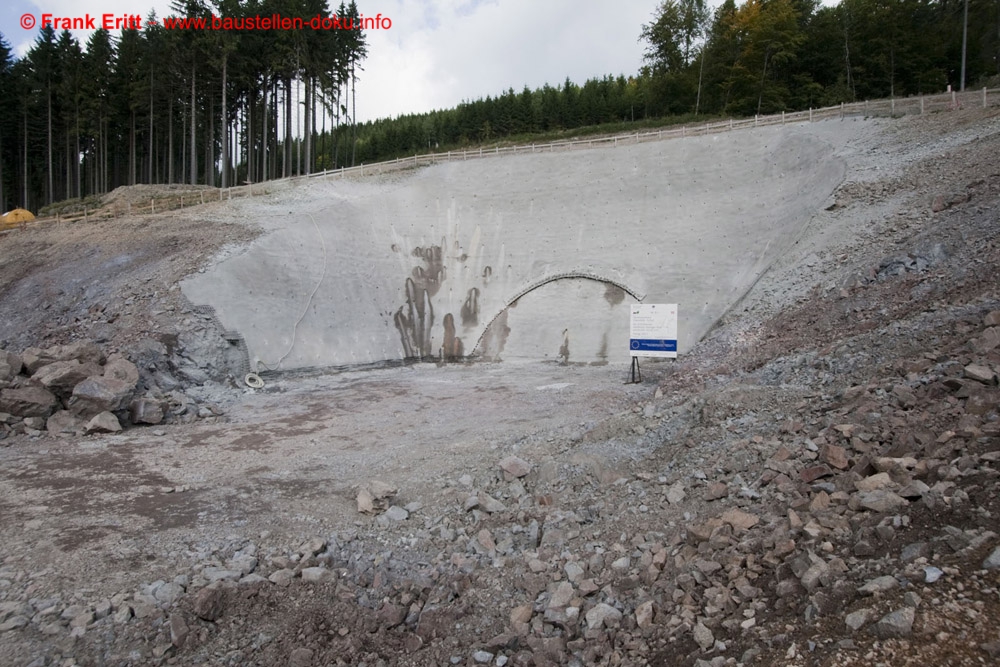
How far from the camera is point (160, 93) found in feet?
146

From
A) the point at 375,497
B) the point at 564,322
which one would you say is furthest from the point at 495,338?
the point at 375,497

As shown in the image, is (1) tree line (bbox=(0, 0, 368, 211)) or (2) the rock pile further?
(1) tree line (bbox=(0, 0, 368, 211))

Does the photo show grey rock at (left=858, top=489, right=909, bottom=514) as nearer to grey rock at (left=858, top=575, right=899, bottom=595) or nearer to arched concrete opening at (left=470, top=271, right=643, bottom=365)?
grey rock at (left=858, top=575, right=899, bottom=595)

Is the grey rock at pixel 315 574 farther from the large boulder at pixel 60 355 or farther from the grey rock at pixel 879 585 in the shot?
the large boulder at pixel 60 355

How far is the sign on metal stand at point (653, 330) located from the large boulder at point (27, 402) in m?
16.0

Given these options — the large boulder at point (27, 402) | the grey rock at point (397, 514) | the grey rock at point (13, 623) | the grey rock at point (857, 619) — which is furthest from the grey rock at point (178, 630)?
the large boulder at point (27, 402)

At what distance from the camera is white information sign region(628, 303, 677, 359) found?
56.3 feet

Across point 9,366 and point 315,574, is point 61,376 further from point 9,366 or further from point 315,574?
point 315,574

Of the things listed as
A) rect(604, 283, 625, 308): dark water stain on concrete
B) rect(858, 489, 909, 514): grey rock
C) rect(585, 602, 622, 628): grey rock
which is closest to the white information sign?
rect(604, 283, 625, 308): dark water stain on concrete

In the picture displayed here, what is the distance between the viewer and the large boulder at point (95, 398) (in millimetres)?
13617

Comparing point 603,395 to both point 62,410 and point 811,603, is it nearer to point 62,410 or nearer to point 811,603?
point 811,603

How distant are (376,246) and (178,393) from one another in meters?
12.1

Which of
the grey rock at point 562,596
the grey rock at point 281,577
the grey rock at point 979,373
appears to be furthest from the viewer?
Answer: the grey rock at point 281,577

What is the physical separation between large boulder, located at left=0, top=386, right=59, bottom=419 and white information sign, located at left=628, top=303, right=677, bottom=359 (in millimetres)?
16084
